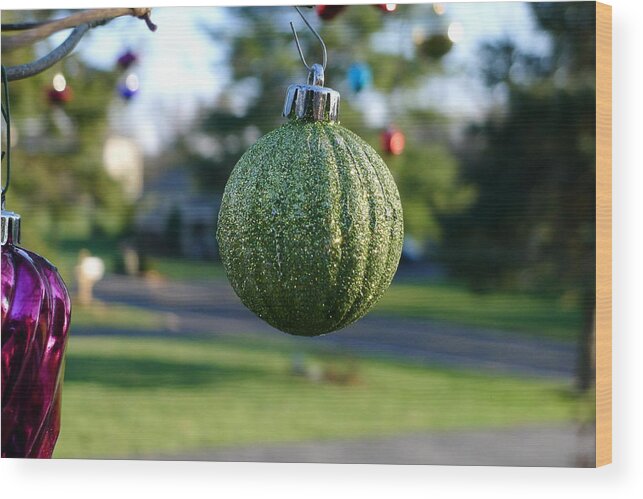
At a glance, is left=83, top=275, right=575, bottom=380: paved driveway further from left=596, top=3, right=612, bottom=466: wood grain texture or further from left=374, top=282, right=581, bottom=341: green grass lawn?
left=596, top=3, right=612, bottom=466: wood grain texture

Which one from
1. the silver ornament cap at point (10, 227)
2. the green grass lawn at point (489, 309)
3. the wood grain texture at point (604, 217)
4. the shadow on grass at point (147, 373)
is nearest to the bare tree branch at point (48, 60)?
the silver ornament cap at point (10, 227)

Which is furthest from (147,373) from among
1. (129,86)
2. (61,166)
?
(129,86)

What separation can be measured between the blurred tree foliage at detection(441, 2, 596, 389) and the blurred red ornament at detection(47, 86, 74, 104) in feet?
4.77

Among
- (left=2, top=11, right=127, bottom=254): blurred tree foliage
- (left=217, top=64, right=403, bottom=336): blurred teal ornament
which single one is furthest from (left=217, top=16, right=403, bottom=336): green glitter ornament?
(left=2, top=11, right=127, bottom=254): blurred tree foliage

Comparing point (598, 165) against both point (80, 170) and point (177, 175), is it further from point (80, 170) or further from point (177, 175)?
point (80, 170)

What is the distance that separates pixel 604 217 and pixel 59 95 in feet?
6.52

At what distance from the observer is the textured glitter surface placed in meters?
1.89

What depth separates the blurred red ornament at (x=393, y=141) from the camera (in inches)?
140

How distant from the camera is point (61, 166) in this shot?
12.2 ft

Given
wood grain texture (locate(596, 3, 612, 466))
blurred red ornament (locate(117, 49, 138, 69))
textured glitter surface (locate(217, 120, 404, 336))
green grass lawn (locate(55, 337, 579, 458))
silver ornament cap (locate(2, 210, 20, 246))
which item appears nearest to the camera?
textured glitter surface (locate(217, 120, 404, 336))

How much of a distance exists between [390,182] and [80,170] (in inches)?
79.4

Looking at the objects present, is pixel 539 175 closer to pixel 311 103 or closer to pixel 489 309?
pixel 489 309

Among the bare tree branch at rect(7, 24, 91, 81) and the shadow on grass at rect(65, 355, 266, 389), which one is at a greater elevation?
the bare tree branch at rect(7, 24, 91, 81)

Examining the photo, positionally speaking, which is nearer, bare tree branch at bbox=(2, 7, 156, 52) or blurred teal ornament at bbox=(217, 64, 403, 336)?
blurred teal ornament at bbox=(217, 64, 403, 336)
